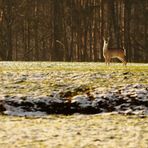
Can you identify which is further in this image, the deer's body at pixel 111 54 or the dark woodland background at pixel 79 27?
the dark woodland background at pixel 79 27

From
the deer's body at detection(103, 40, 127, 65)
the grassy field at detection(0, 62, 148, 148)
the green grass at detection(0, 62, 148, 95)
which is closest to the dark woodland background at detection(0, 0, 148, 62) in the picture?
the deer's body at detection(103, 40, 127, 65)

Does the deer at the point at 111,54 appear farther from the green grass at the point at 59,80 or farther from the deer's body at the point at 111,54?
the green grass at the point at 59,80

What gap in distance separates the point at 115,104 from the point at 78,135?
4983 millimetres

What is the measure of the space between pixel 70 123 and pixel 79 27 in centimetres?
4546

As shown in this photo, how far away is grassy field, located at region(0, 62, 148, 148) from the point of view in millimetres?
11438

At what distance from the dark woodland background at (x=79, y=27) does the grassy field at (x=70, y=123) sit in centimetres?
3490

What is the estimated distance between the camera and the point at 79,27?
59.1 meters

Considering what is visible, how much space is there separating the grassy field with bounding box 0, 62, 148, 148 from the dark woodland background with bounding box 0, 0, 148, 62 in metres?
34.9

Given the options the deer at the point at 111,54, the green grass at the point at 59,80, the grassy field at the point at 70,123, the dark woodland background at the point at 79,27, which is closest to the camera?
the grassy field at the point at 70,123

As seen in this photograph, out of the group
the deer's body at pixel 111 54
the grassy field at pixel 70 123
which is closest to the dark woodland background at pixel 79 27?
the deer's body at pixel 111 54

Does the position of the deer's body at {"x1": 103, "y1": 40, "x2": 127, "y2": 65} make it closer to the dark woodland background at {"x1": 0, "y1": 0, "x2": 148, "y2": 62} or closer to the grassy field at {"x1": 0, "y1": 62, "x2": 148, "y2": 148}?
the grassy field at {"x1": 0, "y1": 62, "x2": 148, "y2": 148}

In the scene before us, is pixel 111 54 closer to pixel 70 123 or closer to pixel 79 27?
pixel 70 123

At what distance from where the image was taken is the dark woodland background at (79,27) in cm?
5706

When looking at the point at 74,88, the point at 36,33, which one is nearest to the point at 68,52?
the point at 36,33
